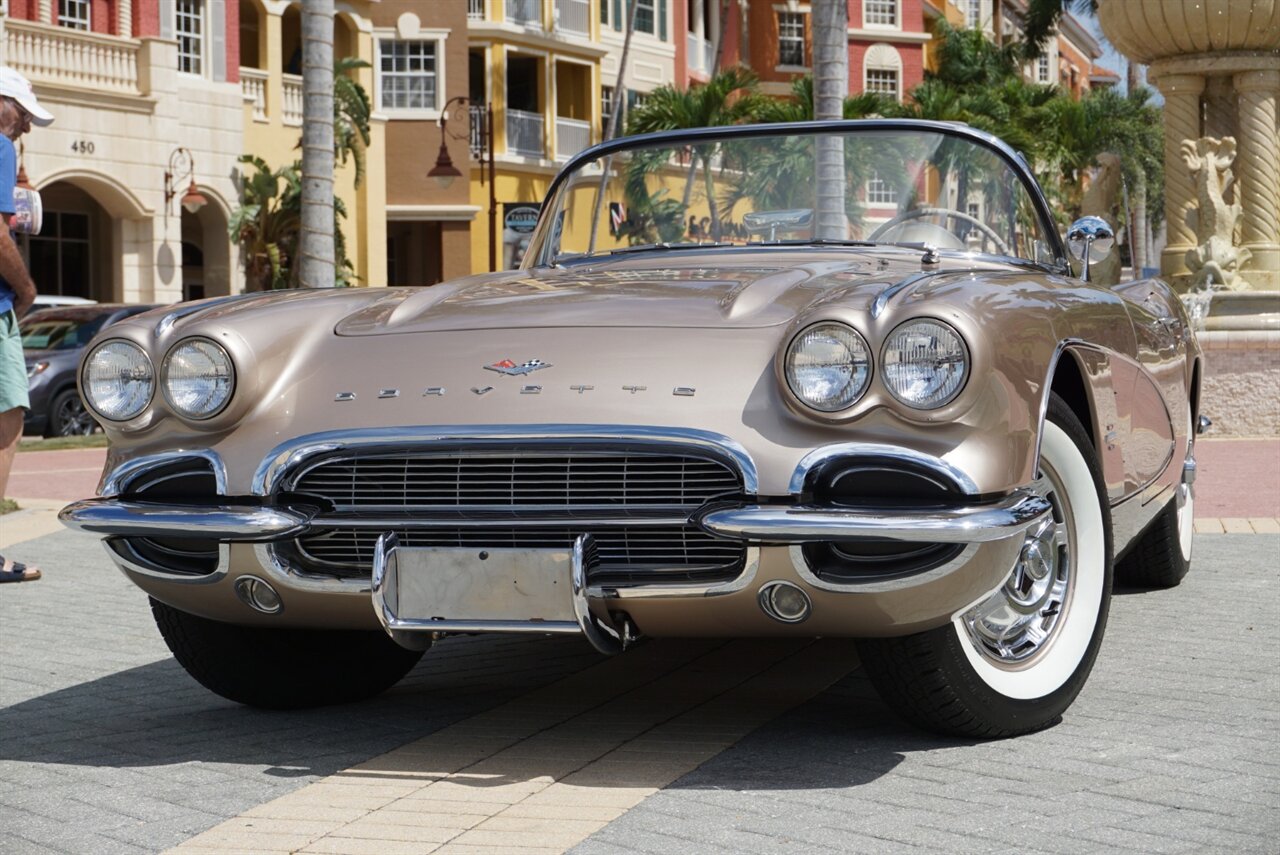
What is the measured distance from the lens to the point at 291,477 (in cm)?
387

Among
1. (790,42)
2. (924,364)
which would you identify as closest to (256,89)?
(790,42)

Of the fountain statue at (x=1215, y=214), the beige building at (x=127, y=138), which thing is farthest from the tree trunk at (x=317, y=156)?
the beige building at (x=127, y=138)

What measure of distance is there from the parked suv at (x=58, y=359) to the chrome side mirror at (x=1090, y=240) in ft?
44.2

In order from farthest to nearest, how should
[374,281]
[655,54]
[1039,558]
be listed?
[655,54] → [374,281] → [1039,558]

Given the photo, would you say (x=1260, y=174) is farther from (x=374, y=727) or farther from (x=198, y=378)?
(x=198, y=378)

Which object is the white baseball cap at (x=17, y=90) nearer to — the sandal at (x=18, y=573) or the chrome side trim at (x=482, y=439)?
the sandal at (x=18, y=573)

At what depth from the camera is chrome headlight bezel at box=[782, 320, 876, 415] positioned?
361cm

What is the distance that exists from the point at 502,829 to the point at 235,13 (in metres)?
31.6

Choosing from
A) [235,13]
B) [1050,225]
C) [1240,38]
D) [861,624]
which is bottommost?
[861,624]

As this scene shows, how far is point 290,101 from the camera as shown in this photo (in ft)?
116

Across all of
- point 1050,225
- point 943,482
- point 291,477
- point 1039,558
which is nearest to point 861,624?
point 943,482

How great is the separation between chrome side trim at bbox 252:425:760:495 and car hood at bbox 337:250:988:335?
0.35 metres

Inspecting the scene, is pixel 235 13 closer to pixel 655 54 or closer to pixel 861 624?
pixel 655 54

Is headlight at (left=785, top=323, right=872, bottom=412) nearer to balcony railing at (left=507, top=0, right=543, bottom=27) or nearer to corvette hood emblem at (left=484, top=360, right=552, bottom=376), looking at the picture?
corvette hood emblem at (left=484, top=360, right=552, bottom=376)
